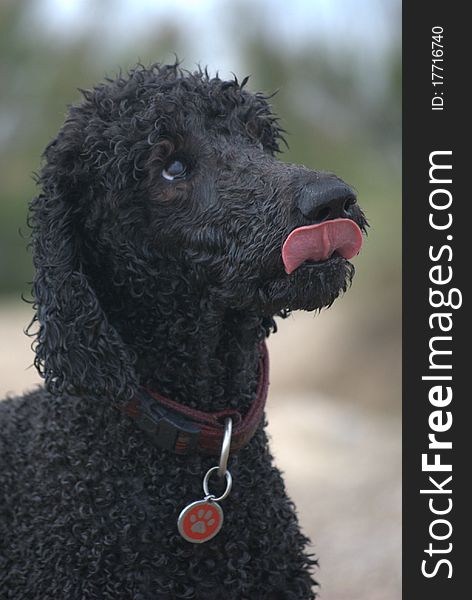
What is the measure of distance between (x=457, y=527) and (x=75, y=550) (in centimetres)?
137

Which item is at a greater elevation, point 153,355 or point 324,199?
point 324,199

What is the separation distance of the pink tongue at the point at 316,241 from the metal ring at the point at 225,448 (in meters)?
0.53

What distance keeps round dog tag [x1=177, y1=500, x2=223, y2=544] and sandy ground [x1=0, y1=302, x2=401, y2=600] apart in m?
1.04

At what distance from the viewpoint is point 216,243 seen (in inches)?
94.8

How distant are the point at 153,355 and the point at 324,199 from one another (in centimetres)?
71

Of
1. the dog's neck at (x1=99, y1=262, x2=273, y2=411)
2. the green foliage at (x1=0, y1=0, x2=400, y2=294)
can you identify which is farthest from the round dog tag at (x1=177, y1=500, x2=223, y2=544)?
the green foliage at (x1=0, y1=0, x2=400, y2=294)

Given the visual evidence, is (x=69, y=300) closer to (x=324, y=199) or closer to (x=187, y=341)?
(x=187, y=341)

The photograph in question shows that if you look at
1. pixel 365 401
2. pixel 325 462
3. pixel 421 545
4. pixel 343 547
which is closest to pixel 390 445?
pixel 325 462

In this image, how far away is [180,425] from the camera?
8.26 feet

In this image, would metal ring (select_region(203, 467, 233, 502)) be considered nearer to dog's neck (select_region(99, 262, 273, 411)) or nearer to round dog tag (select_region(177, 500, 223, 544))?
round dog tag (select_region(177, 500, 223, 544))

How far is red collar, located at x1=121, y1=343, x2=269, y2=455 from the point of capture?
2.51 meters

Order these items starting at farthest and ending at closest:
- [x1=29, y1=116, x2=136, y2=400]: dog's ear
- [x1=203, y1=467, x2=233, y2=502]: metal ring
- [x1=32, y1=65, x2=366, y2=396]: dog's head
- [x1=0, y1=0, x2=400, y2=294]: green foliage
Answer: [x1=0, y1=0, x2=400, y2=294]: green foliage → [x1=203, y1=467, x2=233, y2=502]: metal ring → [x1=29, y1=116, x2=136, y2=400]: dog's ear → [x1=32, y1=65, x2=366, y2=396]: dog's head

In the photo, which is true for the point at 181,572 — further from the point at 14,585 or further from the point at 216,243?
the point at 216,243

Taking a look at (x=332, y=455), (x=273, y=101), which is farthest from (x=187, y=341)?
(x=273, y=101)
